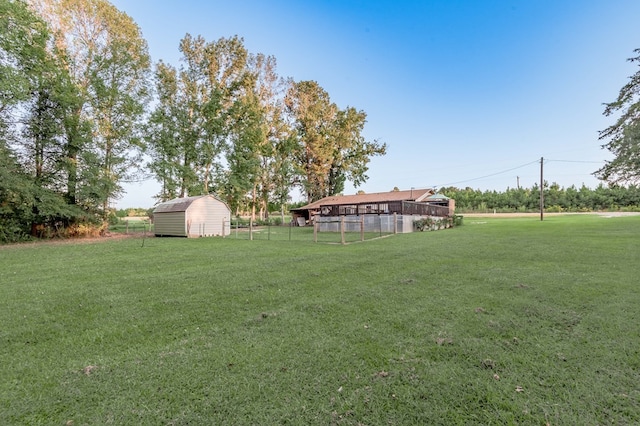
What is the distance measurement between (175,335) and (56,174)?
16906mm

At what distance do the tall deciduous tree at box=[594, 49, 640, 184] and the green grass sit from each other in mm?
11199

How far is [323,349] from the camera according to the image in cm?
276

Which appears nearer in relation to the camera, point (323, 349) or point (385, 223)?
point (323, 349)

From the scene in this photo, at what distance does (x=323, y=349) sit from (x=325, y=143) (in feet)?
99.6

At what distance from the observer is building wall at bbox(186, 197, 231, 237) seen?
16.3 meters

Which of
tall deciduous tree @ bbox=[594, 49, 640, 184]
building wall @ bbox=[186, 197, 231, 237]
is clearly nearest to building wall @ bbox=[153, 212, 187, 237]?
building wall @ bbox=[186, 197, 231, 237]

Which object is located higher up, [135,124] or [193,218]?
[135,124]

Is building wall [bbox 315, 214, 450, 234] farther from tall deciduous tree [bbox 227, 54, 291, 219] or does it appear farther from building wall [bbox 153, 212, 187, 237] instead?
tall deciduous tree [bbox 227, 54, 291, 219]

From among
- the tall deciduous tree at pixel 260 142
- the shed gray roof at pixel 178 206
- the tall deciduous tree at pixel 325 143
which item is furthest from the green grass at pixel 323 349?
the tall deciduous tree at pixel 325 143

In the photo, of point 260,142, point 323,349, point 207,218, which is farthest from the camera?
point 260,142

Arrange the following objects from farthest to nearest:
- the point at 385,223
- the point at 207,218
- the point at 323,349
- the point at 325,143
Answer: the point at 325,143, the point at 385,223, the point at 207,218, the point at 323,349

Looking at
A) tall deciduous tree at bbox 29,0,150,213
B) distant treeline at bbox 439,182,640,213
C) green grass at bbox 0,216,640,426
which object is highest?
tall deciduous tree at bbox 29,0,150,213

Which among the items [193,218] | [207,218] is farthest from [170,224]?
[207,218]

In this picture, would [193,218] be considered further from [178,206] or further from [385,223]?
[385,223]
